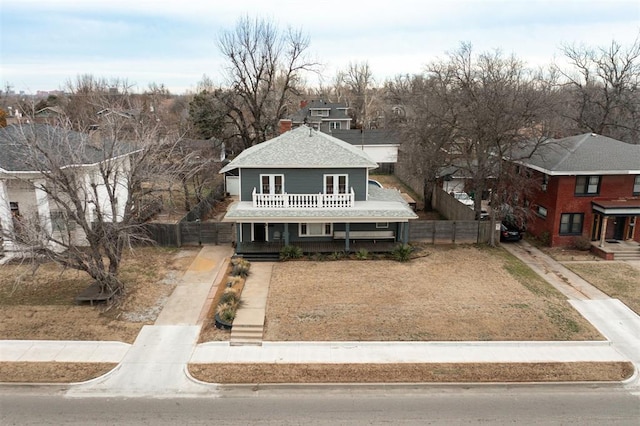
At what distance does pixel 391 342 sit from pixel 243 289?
25.2ft

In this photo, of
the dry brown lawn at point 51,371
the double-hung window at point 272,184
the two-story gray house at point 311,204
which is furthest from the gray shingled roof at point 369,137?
the dry brown lawn at point 51,371

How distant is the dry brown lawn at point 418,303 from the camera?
1664 centimetres

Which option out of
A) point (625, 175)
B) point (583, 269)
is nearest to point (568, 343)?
point (583, 269)

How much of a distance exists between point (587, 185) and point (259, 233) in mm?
20248

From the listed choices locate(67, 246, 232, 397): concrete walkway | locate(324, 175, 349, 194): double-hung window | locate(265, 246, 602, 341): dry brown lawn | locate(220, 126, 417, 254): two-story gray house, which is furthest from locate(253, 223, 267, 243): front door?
locate(67, 246, 232, 397): concrete walkway

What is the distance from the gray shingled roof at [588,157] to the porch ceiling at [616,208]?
1921 mm

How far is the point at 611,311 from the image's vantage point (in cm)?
1888

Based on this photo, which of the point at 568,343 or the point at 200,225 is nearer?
the point at 568,343

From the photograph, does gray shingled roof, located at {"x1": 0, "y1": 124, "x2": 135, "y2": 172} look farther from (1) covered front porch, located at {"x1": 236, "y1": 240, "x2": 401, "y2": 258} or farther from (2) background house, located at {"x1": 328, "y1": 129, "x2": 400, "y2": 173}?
(2) background house, located at {"x1": 328, "y1": 129, "x2": 400, "y2": 173}

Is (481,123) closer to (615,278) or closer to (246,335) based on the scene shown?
(615,278)

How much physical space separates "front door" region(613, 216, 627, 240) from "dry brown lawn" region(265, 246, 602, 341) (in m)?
8.35

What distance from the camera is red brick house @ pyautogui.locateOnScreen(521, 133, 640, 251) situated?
86.3ft

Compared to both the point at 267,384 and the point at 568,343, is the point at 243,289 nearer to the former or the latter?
the point at 267,384

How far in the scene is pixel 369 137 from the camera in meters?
55.5
